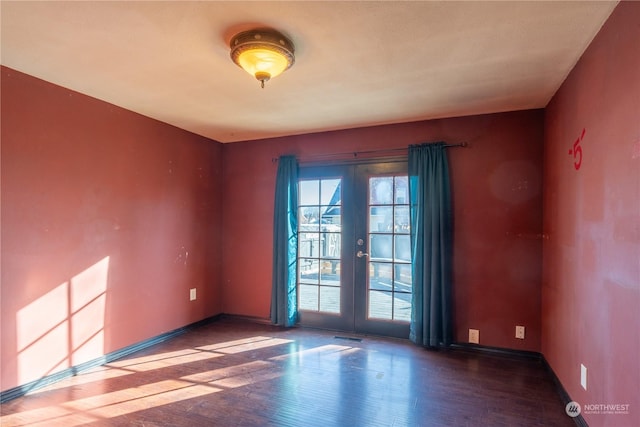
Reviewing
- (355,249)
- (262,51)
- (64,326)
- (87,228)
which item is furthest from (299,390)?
(262,51)

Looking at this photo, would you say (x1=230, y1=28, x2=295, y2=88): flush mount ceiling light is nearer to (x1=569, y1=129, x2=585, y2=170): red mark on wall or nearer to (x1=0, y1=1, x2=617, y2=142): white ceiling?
(x1=0, y1=1, x2=617, y2=142): white ceiling

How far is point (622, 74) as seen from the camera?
163 centimetres

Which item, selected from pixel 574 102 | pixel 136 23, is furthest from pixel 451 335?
pixel 136 23

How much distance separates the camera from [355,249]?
12.8 ft

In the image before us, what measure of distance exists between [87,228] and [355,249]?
2713 millimetres

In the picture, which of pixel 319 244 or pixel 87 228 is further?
pixel 319 244

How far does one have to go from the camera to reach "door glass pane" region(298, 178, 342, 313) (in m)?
4.03

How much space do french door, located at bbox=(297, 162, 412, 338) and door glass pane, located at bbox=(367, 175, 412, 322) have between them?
0.4 inches

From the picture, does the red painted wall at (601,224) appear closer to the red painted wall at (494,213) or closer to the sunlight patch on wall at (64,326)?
the red painted wall at (494,213)

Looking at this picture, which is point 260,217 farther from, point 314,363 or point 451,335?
point 451,335

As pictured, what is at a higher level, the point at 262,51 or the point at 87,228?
the point at 262,51

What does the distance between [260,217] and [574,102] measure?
3.45 m

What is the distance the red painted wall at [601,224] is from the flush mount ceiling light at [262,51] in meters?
1.75

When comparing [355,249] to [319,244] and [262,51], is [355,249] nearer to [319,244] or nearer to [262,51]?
[319,244]
